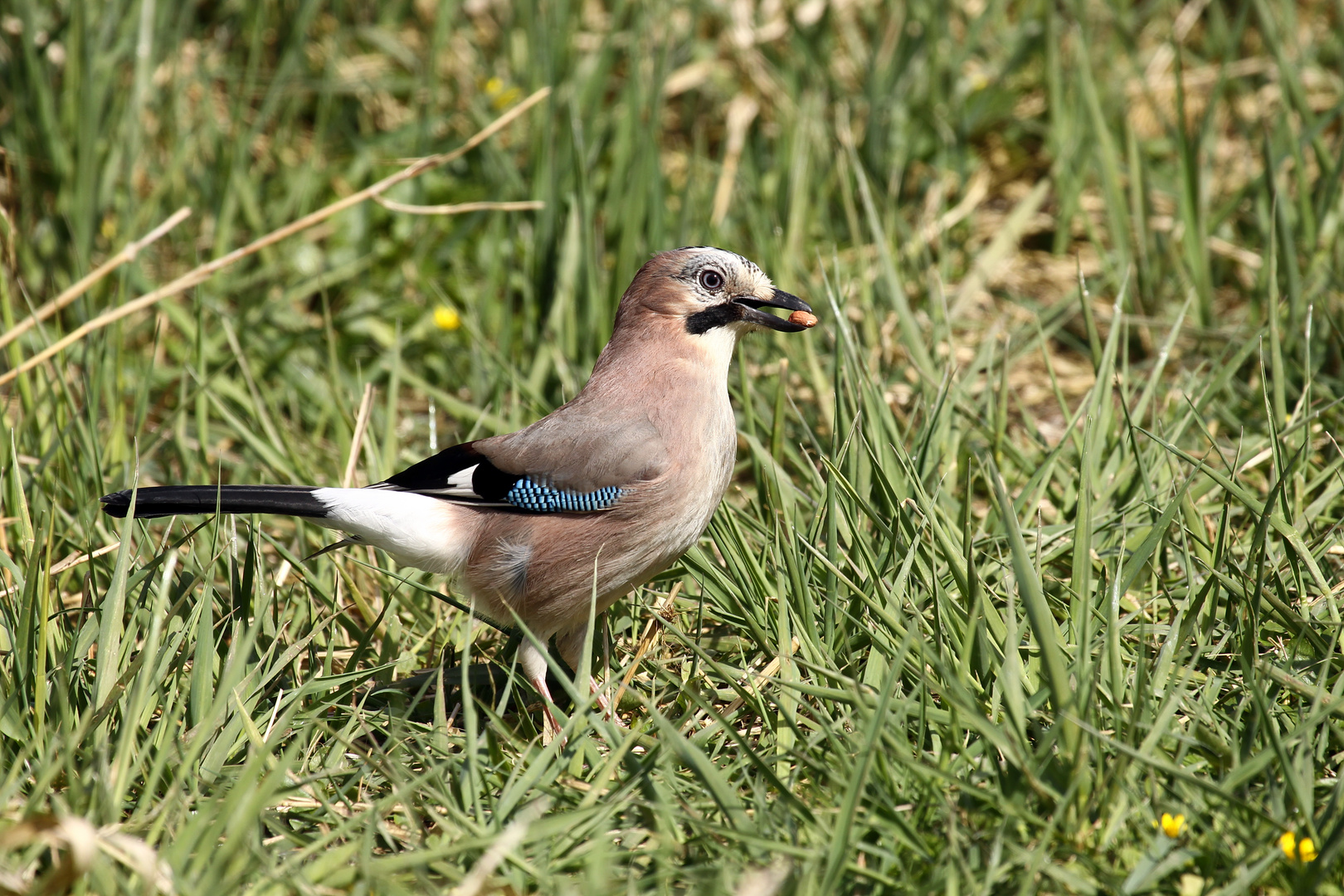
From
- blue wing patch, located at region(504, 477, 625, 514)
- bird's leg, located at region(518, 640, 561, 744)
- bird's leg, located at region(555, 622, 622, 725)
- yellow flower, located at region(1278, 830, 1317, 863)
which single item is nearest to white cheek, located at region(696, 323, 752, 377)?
blue wing patch, located at region(504, 477, 625, 514)

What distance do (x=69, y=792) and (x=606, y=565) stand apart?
1.39m

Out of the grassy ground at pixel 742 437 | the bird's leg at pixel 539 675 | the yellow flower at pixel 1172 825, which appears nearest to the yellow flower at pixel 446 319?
the grassy ground at pixel 742 437

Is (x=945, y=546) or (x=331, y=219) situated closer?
(x=945, y=546)

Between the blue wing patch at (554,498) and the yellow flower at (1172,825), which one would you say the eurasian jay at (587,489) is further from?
the yellow flower at (1172,825)

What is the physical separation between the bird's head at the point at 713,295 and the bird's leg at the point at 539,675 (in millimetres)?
1019

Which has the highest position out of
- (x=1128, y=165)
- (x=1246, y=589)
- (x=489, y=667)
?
(x=1128, y=165)

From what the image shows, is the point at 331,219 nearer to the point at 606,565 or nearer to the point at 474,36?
the point at 474,36

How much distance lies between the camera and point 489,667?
3619 millimetres

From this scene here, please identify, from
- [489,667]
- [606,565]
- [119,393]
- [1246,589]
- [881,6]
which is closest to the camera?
[1246,589]

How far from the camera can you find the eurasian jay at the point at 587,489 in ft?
11.1

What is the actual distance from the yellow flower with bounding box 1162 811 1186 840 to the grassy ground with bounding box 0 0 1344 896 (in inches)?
0.7

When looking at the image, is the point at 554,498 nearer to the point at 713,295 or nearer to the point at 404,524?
the point at 404,524

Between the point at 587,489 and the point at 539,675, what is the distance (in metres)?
0.51

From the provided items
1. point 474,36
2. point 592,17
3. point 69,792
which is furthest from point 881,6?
point 69,792
